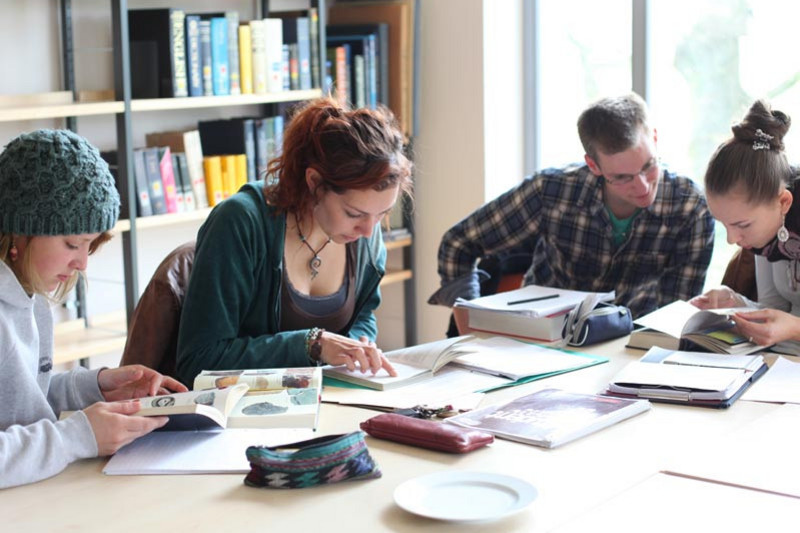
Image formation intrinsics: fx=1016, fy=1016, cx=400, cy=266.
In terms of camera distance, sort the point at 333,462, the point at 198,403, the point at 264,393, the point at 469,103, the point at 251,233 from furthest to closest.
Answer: the point at 469,103 < the point at 251,233 < the point at 264,393 < the point at 198,403 < the point at 333,462

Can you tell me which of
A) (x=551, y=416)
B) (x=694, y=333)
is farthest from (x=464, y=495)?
(x=694, y=333)

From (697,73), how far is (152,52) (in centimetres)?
194

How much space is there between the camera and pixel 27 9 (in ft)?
10.7

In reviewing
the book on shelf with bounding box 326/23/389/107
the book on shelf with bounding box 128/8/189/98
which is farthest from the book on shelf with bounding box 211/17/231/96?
the book on shelf with bounding box 326/23/389/107

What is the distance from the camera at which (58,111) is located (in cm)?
305

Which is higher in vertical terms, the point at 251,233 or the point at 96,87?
the point at 96,87

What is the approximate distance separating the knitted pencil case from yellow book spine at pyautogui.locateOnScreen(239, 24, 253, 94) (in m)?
2.48

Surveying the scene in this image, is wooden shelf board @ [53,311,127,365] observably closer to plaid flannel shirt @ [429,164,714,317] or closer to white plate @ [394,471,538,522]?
plaid flannel shirt @ [429,164,714,317]

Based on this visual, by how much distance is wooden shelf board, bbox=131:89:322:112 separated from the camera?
3.35 meters

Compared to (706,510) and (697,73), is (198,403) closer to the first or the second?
(706,510)

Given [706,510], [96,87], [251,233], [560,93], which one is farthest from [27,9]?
[706,510]

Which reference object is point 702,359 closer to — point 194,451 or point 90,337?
point 194,451

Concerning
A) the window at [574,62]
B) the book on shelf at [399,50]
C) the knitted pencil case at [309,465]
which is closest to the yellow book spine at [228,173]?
the book on shelf at [399,50]

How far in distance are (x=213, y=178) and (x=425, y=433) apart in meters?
2.24
